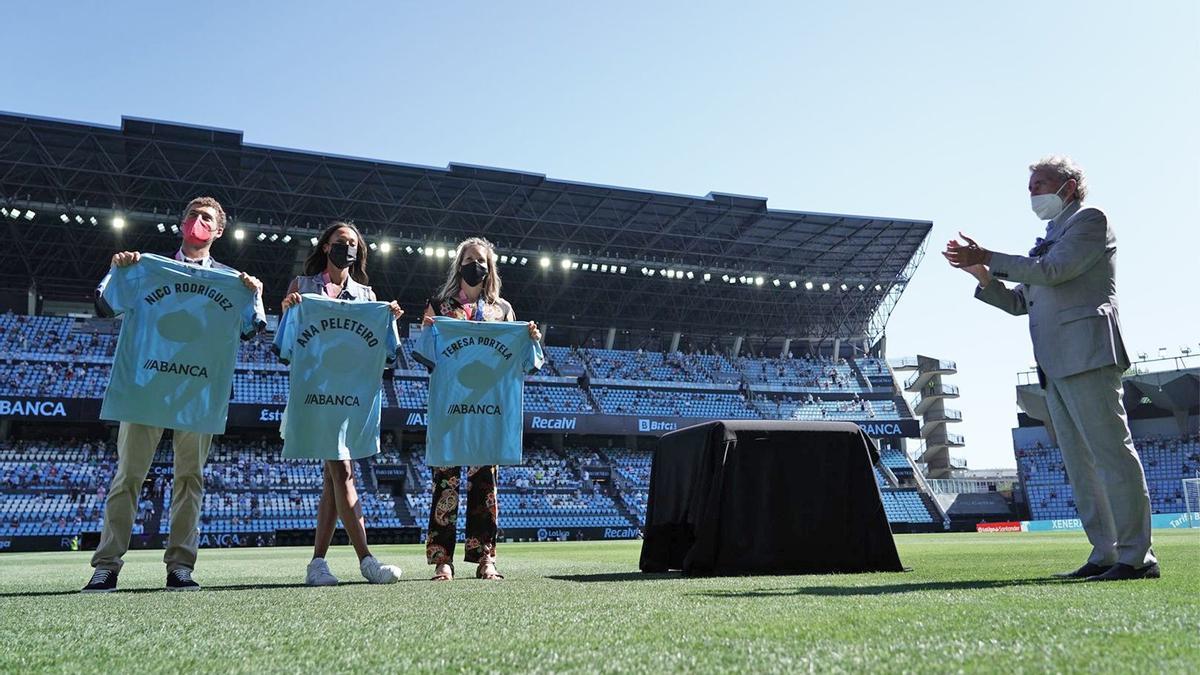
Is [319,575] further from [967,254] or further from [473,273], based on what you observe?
[967,254]

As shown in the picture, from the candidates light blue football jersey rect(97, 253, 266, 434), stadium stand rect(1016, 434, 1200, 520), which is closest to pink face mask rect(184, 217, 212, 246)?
light blue football jersey rect(97, 253, 266, 434)

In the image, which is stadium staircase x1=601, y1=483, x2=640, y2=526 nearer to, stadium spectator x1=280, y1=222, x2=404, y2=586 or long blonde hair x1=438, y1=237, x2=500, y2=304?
long blonde hair x1=438, y1=237, x2=500, y2=304

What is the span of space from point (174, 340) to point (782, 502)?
3237mm

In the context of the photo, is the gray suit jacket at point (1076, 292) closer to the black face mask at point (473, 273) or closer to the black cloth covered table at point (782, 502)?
the black cloth covered table at point (782, 502)

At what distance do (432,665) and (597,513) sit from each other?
→ 2858 centimetres

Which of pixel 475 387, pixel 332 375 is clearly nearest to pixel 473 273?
pixel 475 387

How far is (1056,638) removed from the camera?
1.68 m

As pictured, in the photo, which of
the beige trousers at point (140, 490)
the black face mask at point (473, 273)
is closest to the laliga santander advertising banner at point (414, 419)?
the black face mask at point (473, 273)

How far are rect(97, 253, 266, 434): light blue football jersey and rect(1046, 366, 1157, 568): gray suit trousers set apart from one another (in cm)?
395

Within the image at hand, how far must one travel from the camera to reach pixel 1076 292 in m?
3.50

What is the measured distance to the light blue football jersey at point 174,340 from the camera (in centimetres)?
387

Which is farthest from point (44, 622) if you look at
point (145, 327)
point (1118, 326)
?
point (1118, 326)

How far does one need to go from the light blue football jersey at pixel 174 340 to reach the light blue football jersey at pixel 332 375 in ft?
0.91

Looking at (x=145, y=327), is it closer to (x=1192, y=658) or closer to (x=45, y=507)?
(x=1192, y=658)
